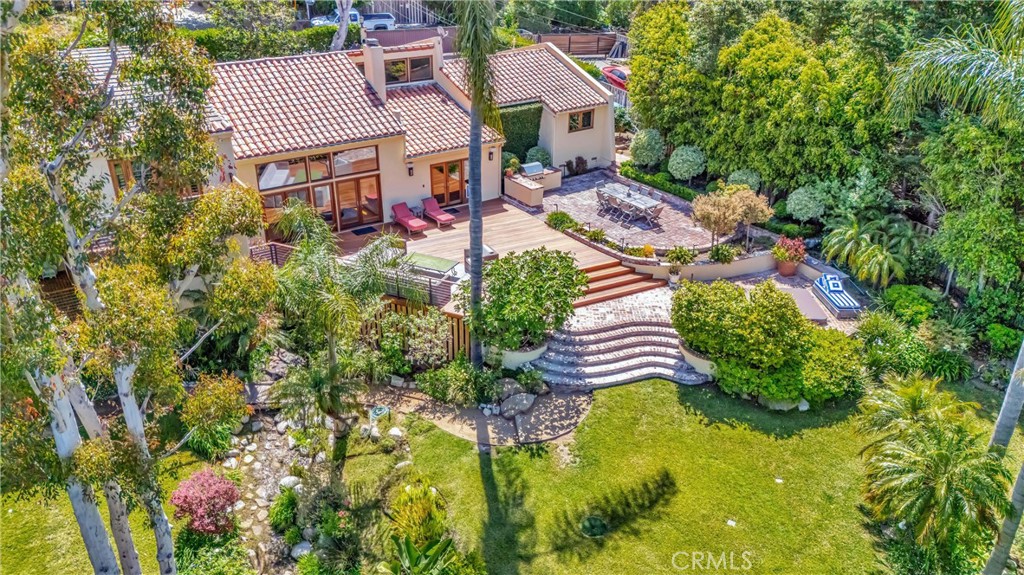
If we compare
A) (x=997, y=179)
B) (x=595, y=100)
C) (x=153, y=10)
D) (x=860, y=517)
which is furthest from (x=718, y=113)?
(x=153, y=10)

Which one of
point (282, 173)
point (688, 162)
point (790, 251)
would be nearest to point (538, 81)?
point (688, 162)

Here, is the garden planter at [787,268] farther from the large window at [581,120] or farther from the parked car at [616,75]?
the parked car at [616,75]

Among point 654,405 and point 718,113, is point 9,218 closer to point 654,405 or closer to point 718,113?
point 654,405

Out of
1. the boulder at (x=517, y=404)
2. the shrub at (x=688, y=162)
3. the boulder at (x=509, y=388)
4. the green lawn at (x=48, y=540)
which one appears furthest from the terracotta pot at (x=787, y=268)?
the green lawn at (x=48, y=540)

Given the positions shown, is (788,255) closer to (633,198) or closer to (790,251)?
(790,251)

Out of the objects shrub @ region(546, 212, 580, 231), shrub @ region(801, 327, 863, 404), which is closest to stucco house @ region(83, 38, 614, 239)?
shrub @ region(546, 212, 580, 231)

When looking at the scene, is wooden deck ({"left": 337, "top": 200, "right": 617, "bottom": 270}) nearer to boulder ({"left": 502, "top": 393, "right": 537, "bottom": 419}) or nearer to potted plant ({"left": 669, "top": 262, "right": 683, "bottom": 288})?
potted plant ({"left": 669, "top": 262, "right": 683, "bottom": 288})
